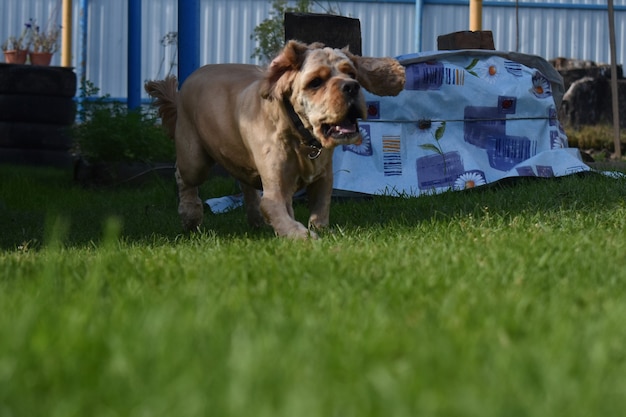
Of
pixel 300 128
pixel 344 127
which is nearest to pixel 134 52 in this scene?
pixel 300 128

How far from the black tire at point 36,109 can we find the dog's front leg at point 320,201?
23.2 ft

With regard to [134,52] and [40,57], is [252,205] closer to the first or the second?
[134,52]

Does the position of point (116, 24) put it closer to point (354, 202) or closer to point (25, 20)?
point (25, 20)

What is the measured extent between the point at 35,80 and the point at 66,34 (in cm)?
510

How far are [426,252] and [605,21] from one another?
15.2 metres

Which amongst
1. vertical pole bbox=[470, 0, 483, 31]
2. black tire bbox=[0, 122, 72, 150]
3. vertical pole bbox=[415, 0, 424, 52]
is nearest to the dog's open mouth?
black tire bbox=[0, 122, 72, 150]

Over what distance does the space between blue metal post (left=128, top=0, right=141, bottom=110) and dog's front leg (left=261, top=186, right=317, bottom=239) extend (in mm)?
6457

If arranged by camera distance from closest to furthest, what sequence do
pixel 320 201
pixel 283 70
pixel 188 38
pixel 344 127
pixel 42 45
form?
1. pixel 344 127
2. pixel 283 70
3. pixel 320 201
4. pixel 188 38
5. pixel 42 45

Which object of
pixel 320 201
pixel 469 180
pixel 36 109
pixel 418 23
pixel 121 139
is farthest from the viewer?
Result: pixel 418 23

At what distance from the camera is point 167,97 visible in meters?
6.86

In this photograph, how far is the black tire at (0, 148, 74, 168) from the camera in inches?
481

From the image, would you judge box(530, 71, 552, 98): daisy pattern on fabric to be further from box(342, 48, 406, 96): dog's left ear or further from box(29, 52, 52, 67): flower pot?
Result: box(29, 52, 52, 67): flower pot

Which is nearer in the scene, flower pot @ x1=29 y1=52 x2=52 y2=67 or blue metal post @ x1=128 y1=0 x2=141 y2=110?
blue metal post @ x1=128 y1=0 x2=141 y2=110

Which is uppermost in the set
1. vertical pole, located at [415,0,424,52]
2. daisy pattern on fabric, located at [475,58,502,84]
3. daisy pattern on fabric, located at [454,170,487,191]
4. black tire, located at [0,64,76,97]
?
vertical pole, located at [415,0,424,52]
